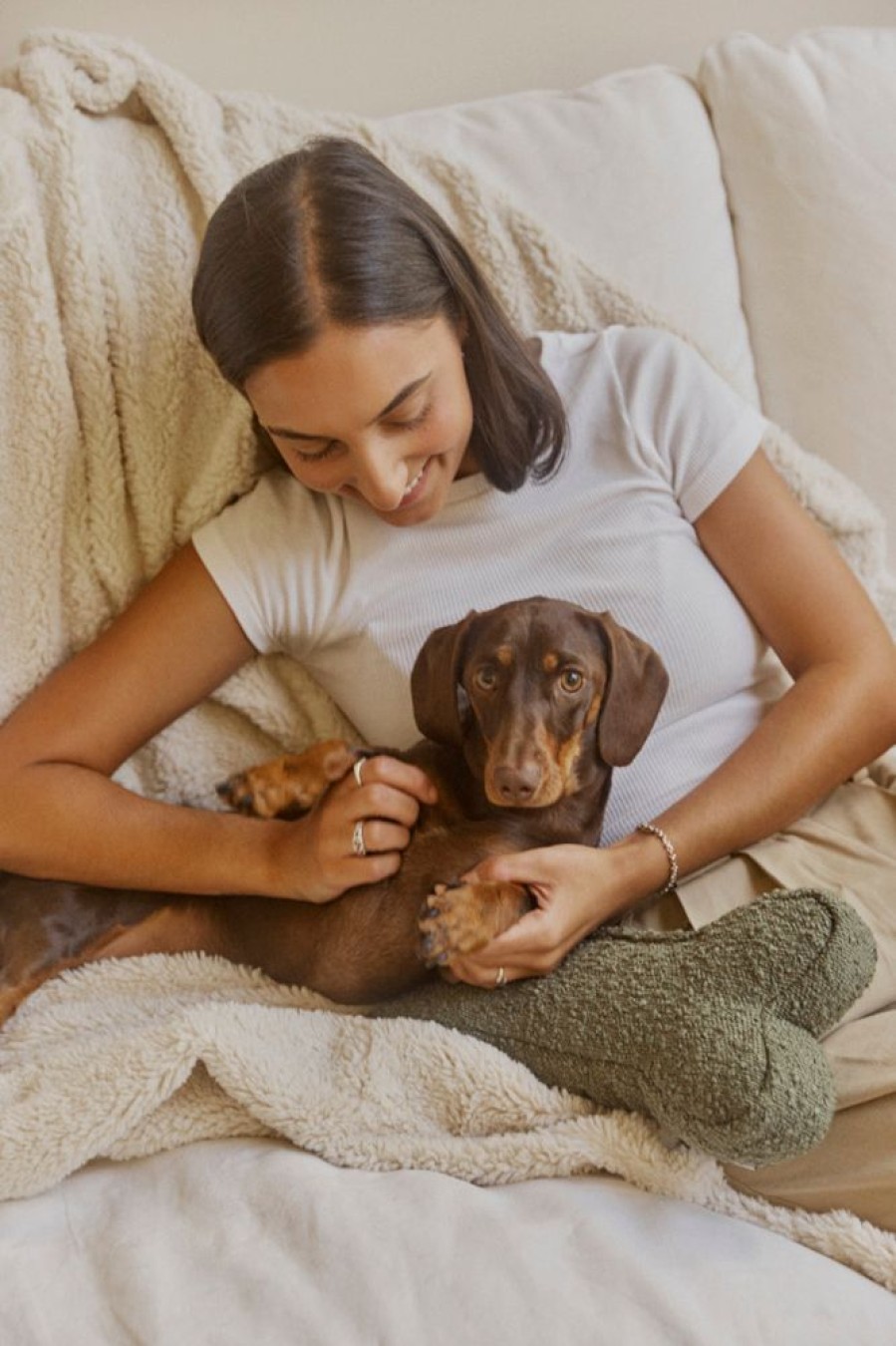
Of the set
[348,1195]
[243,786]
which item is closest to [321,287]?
[243,786]

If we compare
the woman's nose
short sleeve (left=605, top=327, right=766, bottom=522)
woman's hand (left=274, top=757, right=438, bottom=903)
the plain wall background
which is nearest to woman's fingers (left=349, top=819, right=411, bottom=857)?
woman's hand (left=274, top=757, right=438, bottom=903)

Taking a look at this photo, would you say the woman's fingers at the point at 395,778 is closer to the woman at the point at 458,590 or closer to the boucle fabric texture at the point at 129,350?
the woman at the point at 458,590

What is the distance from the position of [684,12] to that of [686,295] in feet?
2.07

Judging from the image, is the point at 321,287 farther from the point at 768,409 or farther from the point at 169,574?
the point at 768,409

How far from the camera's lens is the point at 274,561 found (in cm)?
170

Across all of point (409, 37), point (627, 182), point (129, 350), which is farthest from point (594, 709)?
point (409, 37)

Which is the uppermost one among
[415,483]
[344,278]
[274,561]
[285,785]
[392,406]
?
[344,278]

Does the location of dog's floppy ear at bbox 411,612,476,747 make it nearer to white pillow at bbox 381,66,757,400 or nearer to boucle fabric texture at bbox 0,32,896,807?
boucle fabric texture at bbox 0,32,896,807

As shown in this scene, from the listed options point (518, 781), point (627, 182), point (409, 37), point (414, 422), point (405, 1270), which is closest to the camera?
point (405, 1270)

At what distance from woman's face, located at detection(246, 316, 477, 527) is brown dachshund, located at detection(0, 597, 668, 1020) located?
19 cm

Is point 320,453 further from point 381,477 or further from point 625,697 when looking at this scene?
point 625,697

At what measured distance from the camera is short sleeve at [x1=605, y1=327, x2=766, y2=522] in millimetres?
1695

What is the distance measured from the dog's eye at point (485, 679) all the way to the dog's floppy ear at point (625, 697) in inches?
4.7

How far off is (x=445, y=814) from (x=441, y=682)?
16 cm
